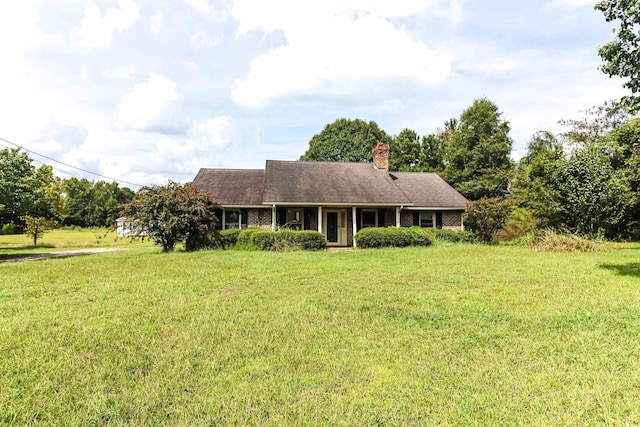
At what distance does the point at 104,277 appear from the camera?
9.45 metres

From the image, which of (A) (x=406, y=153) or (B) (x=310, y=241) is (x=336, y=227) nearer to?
(B) (x=310, y=241)

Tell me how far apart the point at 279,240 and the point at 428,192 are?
38.0 ft

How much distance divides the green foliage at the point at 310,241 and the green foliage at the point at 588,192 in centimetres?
1161

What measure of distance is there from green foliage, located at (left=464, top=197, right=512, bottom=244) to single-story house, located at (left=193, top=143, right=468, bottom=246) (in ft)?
4.03

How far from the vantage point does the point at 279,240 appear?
16.8 meters

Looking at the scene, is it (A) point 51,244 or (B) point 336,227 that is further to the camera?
(A) point 51,244

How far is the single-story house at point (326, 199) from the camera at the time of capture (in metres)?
20.0

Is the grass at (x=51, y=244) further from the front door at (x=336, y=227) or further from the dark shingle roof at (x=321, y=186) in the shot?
the front door at (x=336, y=227)

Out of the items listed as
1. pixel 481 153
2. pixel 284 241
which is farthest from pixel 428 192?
pixel 481 153

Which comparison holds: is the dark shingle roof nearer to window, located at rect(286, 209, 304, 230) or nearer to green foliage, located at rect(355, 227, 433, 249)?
window, located at rect(286, 209, 304, 230)

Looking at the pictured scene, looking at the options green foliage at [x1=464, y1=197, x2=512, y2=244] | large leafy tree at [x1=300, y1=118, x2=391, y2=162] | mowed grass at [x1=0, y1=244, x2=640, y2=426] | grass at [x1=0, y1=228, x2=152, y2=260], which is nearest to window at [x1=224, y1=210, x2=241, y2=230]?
grass at [x1=0, y1=228, x2=152, y2=260]

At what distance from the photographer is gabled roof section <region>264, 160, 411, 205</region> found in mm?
19781

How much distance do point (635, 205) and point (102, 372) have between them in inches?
1085

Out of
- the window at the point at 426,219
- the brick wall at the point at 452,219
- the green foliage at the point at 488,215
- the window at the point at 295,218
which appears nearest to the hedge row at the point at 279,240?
the window at the point at 295,218
